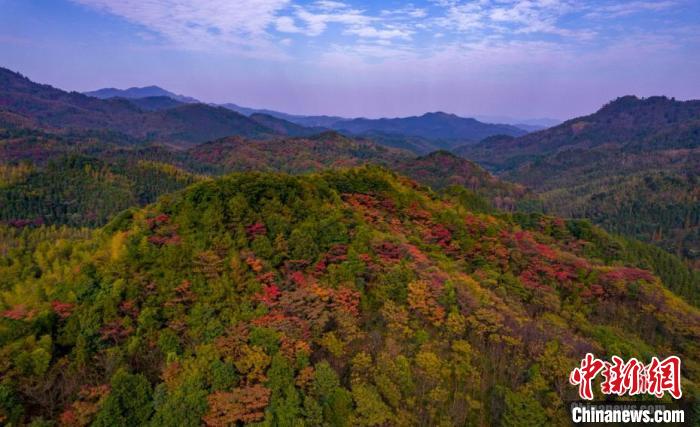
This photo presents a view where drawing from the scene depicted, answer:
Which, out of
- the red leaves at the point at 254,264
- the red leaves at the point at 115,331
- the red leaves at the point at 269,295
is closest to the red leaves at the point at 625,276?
the red leaves at the point at 269,295

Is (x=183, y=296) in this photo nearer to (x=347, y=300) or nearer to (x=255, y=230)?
(x=255, y=230)

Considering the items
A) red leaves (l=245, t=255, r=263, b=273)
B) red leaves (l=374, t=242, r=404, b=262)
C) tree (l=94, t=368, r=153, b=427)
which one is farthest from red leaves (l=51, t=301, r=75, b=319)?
red leaves (l=374, t=242, r=404, b=262)

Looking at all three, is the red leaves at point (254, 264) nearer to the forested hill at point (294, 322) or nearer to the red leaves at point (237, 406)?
the forested hill at point (294, 322)

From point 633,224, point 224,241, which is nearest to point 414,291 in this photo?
point 224,241

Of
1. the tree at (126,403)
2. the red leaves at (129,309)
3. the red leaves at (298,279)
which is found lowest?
the tree at (126,403)

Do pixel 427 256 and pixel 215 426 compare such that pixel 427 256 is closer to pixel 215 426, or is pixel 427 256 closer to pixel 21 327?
pixel 215 426

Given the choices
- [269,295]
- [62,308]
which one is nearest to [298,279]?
[269,295]

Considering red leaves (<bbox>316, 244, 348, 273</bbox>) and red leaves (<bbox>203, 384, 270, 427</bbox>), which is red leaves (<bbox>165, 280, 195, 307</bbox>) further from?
red leaves (<bbox>316, 244, 348, 273</bbox>)
